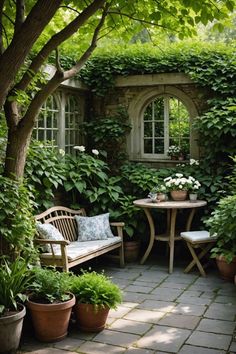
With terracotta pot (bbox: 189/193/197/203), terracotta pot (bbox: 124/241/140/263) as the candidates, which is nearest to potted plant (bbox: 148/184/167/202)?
terracotta pot (bbox: 189/193/197/203)

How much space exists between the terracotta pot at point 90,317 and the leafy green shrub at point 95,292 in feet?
0.15

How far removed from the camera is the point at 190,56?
7508 mm

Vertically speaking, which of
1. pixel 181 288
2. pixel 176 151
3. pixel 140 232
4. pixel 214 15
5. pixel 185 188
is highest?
pixel 214 15

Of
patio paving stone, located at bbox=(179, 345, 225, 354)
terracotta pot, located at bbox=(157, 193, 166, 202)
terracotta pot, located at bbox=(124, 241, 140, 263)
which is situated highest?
terracotta pot, located at bbox=(157, 193, 166, 202)

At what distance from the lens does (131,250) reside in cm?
680

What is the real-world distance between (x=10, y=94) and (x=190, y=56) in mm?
4194

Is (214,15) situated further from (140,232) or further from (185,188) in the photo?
(140,232)

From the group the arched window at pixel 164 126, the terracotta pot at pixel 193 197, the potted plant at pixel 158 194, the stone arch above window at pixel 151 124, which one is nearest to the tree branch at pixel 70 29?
the potted plant at pixel 158 194

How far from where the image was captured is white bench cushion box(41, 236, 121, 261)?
524 centimetres

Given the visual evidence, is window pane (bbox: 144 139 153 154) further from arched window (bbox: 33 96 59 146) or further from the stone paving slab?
the stone paving slab

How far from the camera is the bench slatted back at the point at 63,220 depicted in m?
5.95

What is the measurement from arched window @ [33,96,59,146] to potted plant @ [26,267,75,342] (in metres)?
3.19

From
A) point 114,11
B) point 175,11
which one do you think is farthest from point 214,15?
point 114,11

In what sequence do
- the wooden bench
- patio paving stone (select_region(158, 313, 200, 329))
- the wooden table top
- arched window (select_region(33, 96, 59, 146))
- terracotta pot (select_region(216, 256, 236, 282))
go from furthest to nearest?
1. arched window (select_region(33, 96, 59, 146))
2. the wooden table top
3. terracotta pot (select_region(216, 256, 236, 282))
4. the wooden bench
5. patio paving stone (select_region(158, 313, 200, 329))
